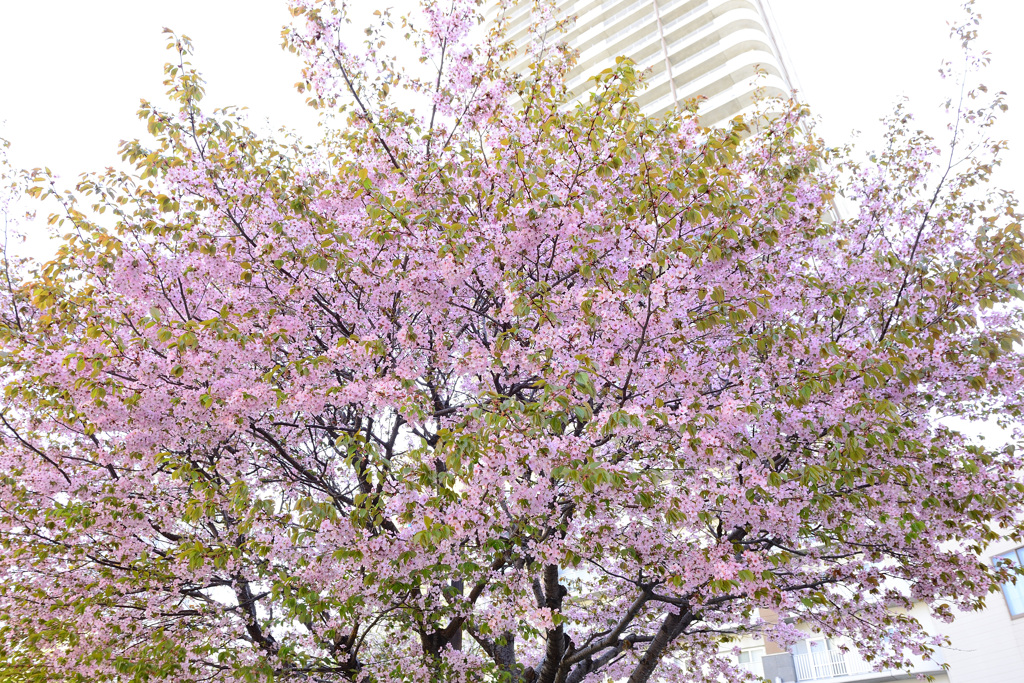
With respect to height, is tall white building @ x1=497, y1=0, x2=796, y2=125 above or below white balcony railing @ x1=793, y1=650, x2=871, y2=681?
above

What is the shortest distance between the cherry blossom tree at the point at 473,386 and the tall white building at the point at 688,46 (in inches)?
1447

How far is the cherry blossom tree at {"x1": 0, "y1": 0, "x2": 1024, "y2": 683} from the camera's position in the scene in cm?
594

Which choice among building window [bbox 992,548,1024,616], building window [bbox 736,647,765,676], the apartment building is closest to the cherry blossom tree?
the apartment building

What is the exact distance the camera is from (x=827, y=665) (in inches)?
A: 843

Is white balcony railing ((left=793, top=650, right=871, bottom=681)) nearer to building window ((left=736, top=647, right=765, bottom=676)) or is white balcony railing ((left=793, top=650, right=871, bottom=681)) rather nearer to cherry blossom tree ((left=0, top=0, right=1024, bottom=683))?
building window ((left=736, top=647, right=765, bottom=676))

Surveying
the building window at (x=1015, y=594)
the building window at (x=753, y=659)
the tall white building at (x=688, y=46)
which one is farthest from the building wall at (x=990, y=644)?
the tall white building at (x=688, y=46)

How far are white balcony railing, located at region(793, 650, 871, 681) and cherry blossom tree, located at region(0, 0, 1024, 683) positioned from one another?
14.6 metres

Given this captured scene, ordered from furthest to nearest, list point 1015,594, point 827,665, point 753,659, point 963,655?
1. point 753,659
2. point 827,665
3. point 963,655
4. point 1015,594

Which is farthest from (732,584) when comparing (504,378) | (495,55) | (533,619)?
(495,55)

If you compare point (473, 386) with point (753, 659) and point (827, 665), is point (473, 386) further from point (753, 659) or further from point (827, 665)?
point (753, 659)

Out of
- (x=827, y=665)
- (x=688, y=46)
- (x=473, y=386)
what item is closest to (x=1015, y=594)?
(x=827, y=665)


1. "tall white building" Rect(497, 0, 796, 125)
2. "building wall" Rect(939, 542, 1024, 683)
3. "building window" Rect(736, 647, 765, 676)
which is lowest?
"building wall" Rect(939, 542, 1024, 683)

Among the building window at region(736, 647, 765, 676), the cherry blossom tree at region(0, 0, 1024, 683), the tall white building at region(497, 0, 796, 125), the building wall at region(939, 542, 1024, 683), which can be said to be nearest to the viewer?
the cherry blossom tree at region(0, 0, 1024, 683)

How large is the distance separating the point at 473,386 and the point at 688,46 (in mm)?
44109
